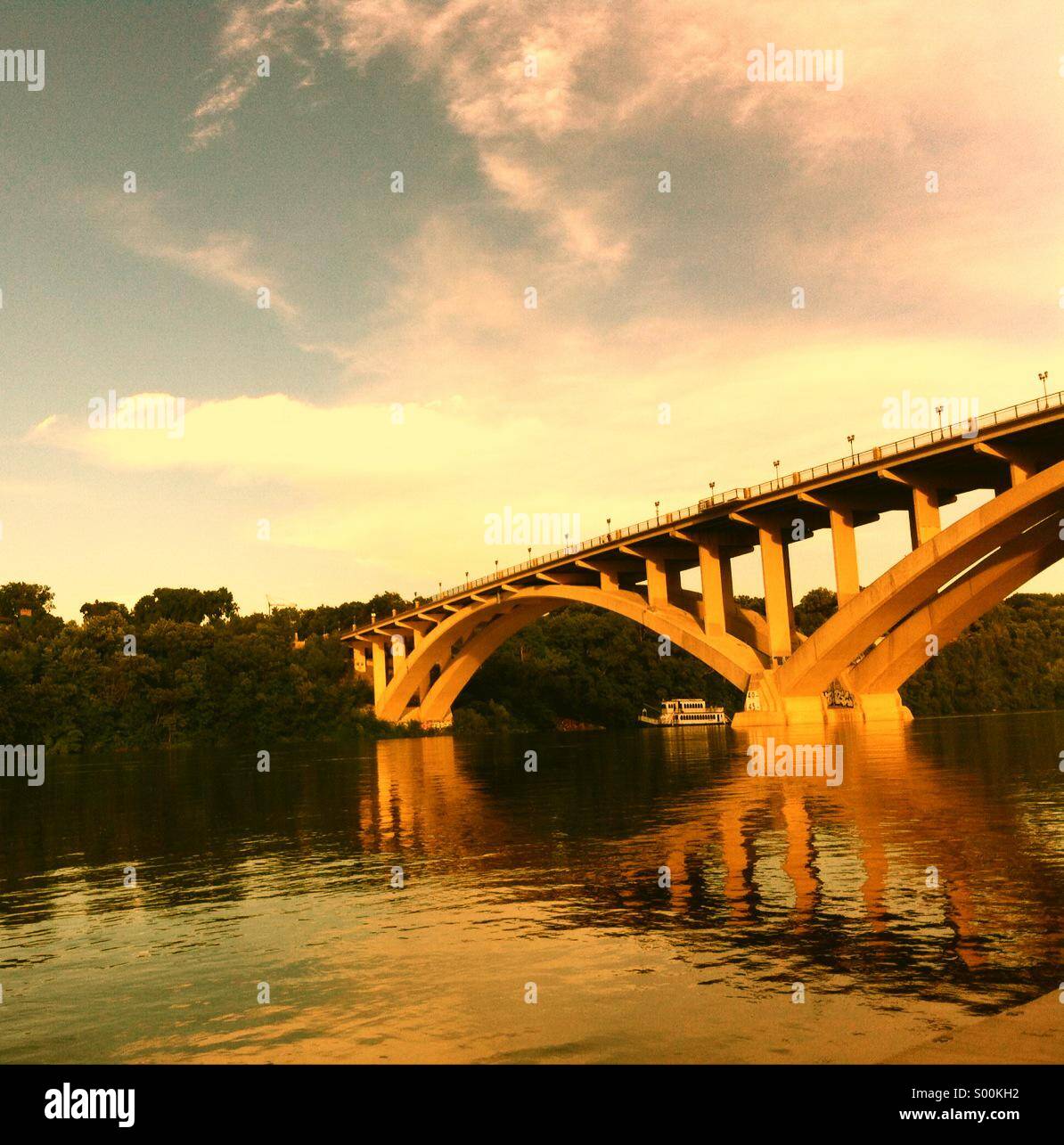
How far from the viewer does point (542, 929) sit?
1205cm

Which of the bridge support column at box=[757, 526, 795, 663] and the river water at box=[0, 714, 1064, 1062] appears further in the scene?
the bridge support column at box=[757, 526, 795, 663]

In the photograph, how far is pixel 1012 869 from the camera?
1445 centimetres

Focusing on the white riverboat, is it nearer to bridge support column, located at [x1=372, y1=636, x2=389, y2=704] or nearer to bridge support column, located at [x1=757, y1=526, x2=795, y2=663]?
bridge support column, located at [x1=372, y1=636, x2=389, y2=704]

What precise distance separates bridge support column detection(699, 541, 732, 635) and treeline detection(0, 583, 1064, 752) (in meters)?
49.1

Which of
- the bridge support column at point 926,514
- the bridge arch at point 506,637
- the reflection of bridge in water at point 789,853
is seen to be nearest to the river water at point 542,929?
the reflection of bridge in water at point 789,853

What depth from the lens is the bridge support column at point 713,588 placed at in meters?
68.1

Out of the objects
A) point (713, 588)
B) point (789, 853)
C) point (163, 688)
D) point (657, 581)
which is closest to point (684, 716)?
point (657, 581)

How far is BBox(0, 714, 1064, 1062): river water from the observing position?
829cm

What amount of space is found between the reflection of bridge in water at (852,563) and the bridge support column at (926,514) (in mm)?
66

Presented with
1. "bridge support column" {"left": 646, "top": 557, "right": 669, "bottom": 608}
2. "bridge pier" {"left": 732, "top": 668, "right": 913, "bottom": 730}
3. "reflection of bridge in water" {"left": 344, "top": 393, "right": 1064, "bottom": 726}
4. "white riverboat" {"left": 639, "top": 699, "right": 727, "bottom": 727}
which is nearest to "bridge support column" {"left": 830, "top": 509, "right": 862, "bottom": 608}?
"reflection of bridge in water" {"left": 344, "top": 393, "right": 1064, "bottom": 726}

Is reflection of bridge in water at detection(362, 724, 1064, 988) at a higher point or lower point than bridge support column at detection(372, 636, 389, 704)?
lower

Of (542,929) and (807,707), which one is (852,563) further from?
(542,929)

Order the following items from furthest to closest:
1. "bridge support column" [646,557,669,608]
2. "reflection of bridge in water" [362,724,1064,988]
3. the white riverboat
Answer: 1. the white riverboat
2. "bridge support column" [646,557,669,608]
3. "reflection of bridge in water" [362,724,1064,988]
